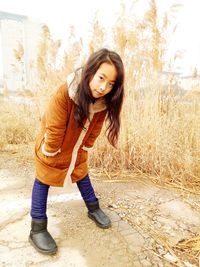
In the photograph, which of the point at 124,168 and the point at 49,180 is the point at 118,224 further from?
the point at 124,168

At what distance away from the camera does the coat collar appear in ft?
4.86

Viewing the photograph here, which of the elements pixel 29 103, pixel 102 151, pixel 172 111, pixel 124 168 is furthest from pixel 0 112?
pixel 172 111

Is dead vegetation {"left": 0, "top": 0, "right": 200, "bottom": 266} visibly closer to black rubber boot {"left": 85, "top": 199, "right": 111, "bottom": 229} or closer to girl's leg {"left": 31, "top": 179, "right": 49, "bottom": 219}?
black rubber boot {"left": 85, "top": 199, "right": 111, "bottom": 229}

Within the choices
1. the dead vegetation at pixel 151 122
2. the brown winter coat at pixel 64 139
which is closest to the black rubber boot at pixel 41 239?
the brown winter coat at pixel 64 139

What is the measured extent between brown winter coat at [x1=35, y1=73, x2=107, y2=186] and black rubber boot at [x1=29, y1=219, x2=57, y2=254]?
0.85 ft

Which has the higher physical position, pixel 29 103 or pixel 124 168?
pixel 29 103

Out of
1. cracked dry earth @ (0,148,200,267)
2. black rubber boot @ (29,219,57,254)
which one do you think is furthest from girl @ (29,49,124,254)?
cracked dry earth @ (0,148,200,267)

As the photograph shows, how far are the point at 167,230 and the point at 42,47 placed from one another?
2.57 meters

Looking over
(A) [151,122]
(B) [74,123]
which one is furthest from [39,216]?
(A) [151,122]

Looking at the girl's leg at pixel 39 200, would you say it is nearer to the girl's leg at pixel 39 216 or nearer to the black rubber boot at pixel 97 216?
the girl's leg at pixel 39 216

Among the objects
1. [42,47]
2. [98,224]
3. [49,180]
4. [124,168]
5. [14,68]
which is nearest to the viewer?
[49,180]

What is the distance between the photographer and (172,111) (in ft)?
9.49

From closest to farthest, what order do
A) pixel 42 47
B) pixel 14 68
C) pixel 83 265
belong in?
pixel 83 265 → pixel 42 47 → pixel 14 68

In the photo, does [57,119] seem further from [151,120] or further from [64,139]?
[151,120]
